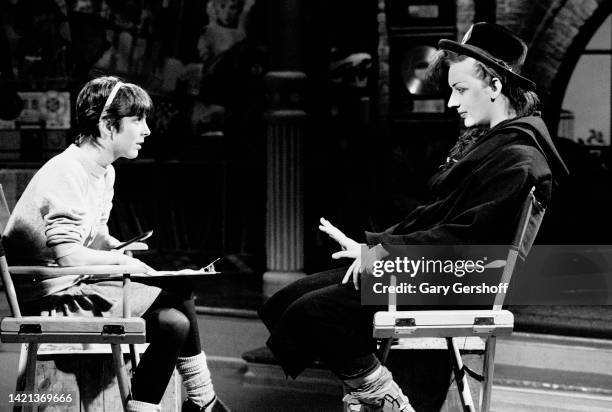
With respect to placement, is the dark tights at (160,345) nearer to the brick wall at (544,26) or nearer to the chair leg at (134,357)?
the chair leg at (134,357)

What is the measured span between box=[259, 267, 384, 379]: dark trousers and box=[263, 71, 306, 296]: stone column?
3.34 metres

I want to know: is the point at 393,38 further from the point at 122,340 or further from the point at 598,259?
the point at 122,340

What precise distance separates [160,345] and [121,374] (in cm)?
17

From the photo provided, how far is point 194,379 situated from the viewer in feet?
11.6

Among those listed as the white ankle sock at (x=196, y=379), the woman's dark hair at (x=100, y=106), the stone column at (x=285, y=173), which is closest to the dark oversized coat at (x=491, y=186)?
the white ankle sock at (x=196, y=379)

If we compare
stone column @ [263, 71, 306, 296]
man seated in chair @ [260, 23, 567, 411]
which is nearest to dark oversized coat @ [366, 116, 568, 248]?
man seated in chair @ [260, 23, 567, 411]

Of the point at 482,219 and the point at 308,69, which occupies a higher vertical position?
the point at 308,69

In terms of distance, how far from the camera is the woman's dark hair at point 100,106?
3355 millimetres

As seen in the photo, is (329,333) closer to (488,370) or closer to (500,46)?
(488,370)

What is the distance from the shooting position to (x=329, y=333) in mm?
3143

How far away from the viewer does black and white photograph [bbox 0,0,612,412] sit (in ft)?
10.2

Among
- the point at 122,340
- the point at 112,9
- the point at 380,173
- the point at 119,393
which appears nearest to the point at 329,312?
the point at 122,340

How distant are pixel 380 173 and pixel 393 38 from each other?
997mm

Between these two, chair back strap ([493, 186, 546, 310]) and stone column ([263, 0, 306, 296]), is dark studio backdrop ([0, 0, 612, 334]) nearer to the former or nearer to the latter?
stone column ([263, 0, 306, 296])
